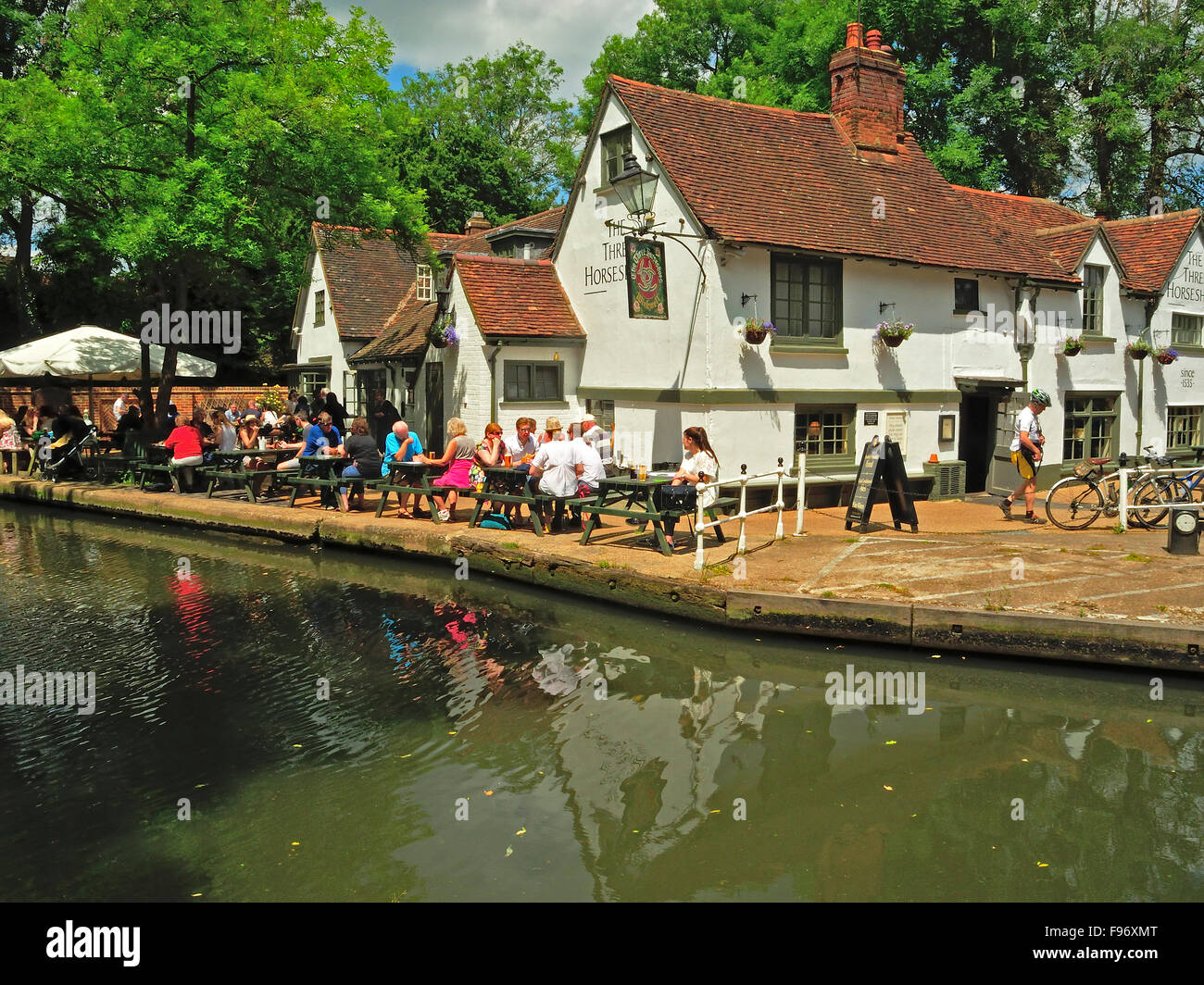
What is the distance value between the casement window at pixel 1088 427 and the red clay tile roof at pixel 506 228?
11633 mm

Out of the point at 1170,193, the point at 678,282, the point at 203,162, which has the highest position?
the point at 1170,193

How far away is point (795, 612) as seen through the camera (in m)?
9.52

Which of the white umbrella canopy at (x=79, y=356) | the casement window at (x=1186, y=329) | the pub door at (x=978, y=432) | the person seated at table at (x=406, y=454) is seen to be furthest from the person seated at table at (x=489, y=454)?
the casement window at (x=1186, y=329)

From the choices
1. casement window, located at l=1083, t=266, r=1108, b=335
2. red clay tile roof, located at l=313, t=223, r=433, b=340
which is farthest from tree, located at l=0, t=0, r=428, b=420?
casement window, located at l=1083, t=266, r=1108, b=335

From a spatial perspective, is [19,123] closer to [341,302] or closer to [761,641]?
[341,302]

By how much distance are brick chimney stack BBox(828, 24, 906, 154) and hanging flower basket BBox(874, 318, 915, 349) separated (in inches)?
171

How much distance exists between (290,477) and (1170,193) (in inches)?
1267

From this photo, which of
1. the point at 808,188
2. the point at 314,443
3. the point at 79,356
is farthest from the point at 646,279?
the point at 79,356

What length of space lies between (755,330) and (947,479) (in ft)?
18.4

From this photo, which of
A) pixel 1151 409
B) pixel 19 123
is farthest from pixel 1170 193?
pixel 19 123

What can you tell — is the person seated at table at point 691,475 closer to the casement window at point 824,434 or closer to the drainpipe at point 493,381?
the casement window at point 824,434

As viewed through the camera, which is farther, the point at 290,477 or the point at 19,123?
the point at 19,123

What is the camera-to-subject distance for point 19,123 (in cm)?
1906
